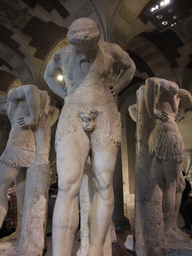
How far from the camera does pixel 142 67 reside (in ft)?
→ 31.6

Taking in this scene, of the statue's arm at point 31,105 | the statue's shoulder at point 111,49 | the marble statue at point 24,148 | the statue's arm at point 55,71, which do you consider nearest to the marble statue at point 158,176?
the statue's shoulder at point 111,49

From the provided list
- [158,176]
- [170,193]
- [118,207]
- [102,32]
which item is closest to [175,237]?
[170,193]

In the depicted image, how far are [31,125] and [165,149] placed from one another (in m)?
1.72

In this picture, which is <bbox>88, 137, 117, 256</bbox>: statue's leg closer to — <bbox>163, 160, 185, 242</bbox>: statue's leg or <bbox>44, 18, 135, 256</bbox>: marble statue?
<bbox>44, 18, 135, 256</bbox>: marble statue

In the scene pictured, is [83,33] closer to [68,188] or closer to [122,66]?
[122,66]

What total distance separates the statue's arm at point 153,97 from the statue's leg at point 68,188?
3.91 feet

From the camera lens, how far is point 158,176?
2.63 metres

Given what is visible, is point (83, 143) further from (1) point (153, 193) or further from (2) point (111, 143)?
(1) point (153, 193)

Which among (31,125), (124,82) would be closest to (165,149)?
(124,82)

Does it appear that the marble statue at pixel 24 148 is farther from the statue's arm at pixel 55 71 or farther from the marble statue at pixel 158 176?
the marble statue at pixel 158 176

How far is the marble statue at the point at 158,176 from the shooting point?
248 cm

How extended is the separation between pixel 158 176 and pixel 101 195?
122cm

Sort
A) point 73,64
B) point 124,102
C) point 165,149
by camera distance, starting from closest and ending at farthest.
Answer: point 73,64
point 165,149
point 124,102

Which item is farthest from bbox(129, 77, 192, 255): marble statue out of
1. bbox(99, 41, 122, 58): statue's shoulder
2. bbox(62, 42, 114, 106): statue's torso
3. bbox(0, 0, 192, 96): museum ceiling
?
bbox(0, 0, 192, 96): museum ceiling
